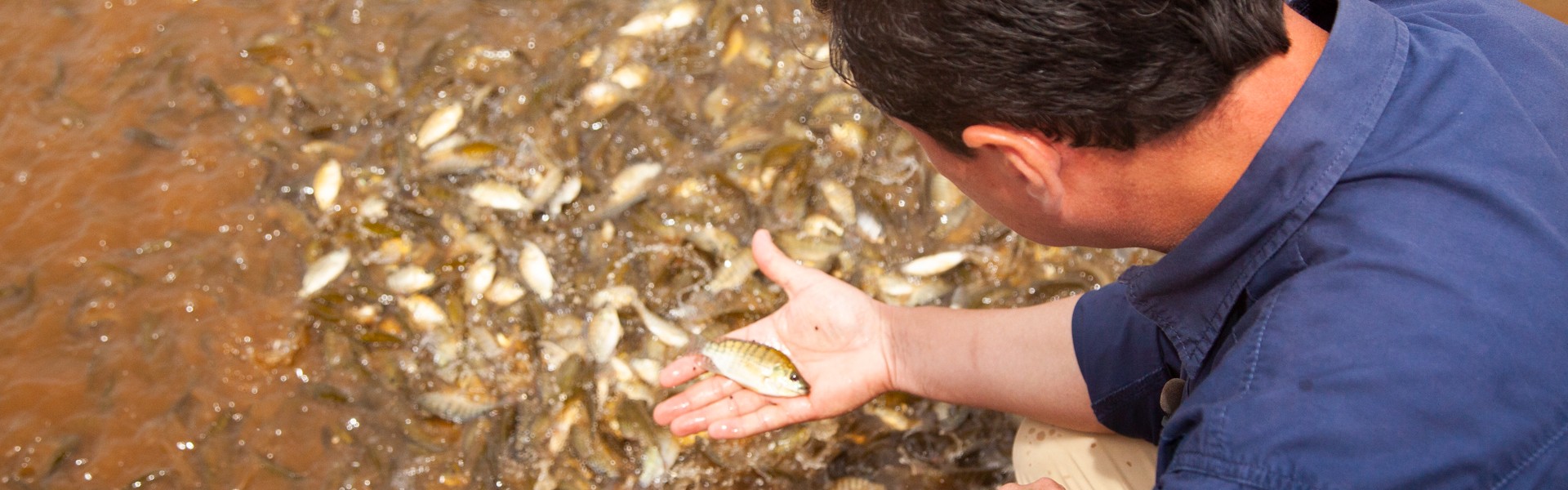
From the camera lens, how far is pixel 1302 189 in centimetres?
142

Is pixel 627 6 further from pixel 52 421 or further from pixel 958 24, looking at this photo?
pixel 958 24

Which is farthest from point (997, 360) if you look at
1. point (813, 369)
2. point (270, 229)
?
point (270, 229)

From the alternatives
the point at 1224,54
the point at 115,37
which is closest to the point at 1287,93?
the point at 1224,54

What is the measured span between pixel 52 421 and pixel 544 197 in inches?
57.5

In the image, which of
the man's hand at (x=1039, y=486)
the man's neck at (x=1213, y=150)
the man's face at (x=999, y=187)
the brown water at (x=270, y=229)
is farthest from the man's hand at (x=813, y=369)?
the man's neck at (x=1213, y=150)

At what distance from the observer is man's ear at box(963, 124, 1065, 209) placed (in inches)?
58.3

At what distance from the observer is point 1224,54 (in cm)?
136

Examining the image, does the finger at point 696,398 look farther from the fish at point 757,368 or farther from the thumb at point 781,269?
the thumb at point 781,269

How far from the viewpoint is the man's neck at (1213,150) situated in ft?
4.67

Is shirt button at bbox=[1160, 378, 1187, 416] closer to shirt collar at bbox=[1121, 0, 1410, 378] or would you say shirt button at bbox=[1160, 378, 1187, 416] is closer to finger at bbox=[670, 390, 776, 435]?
shirt collar at bbox=[1121, 0, 1410, 378]

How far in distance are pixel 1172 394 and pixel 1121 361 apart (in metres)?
0.21

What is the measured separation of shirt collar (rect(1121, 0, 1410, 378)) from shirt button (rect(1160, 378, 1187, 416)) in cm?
36

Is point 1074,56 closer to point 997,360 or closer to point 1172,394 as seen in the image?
point 1172,394

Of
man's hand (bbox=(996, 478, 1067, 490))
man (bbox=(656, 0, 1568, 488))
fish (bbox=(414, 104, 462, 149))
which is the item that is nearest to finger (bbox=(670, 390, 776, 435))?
man's hand (bbox=(996, 478, 1067, 490))
